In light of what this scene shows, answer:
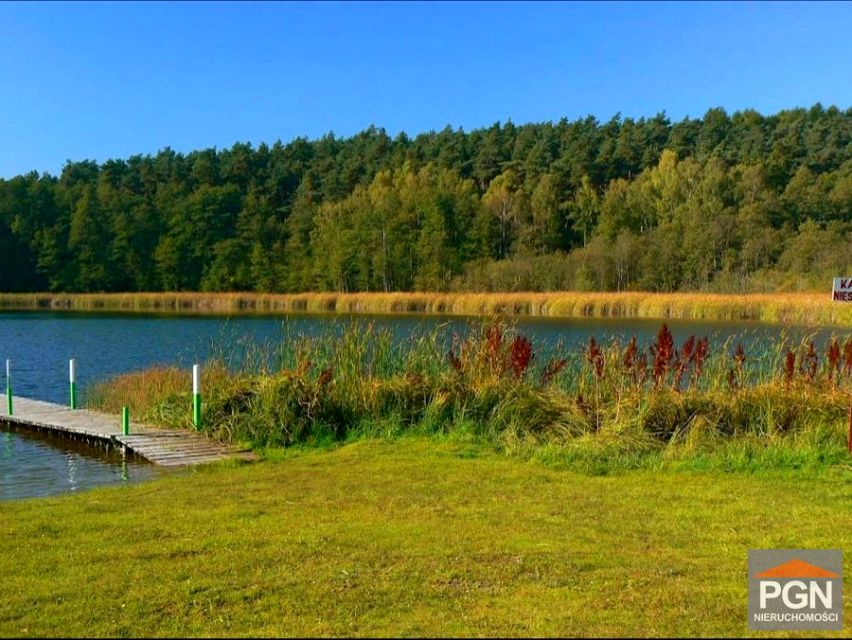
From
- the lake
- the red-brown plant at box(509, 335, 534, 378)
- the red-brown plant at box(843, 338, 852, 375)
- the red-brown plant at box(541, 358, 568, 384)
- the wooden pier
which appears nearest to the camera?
the wooden pier

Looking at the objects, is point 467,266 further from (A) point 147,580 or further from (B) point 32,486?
(A) point 147,580

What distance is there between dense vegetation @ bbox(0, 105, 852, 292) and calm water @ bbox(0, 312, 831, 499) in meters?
22.8

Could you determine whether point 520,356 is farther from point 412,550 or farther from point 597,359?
point 412,550

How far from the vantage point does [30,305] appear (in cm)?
5997

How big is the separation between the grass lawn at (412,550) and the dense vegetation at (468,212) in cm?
4673

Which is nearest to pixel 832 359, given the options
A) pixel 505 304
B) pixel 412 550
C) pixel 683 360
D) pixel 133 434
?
pixel 683 360

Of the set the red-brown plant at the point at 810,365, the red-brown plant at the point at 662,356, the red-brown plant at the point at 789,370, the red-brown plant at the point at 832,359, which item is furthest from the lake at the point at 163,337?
the red-brown plant at the point at 662,356

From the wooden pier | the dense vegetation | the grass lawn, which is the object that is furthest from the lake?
the dense vegetation

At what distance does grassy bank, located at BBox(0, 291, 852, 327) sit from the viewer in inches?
1332

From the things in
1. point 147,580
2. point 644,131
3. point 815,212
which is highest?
point 644,131

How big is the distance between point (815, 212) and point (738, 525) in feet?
201

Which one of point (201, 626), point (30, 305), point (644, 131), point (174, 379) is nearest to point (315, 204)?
point (30, 305)

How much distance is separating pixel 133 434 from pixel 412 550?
7.92 metres
